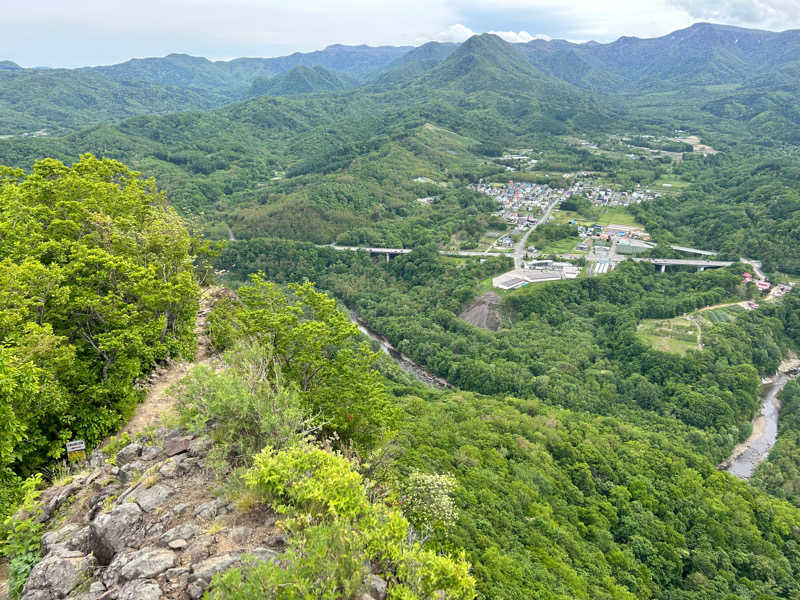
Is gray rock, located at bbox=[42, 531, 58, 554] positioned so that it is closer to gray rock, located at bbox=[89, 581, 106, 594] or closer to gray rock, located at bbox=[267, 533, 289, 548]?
gray rock, located at bbox=[89, 581, 106, 594]

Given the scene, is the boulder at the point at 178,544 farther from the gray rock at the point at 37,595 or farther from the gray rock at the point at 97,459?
the gray rock at the point at 97,459

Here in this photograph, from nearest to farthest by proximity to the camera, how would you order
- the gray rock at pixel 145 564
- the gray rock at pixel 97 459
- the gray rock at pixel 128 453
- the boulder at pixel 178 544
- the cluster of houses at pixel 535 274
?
the gray rock at pixel 145 564
the boulder at pixel 178 544
the gray rock at pixel 128 453
the gray rock at pixel 97 459
the cluster of houses at pixel 535 274

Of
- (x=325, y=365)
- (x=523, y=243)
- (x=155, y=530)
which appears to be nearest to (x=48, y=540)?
(x=155, y=530)

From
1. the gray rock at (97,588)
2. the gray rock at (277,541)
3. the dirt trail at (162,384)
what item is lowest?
the dirt trail at (162,384)

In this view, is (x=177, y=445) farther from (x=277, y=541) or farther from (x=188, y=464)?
(x=277, y=541)

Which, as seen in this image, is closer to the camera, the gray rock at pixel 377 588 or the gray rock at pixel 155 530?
the gray rock at pixel 377 588

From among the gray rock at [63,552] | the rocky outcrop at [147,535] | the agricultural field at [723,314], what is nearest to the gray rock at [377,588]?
the rocky outcrop at [147,535]
